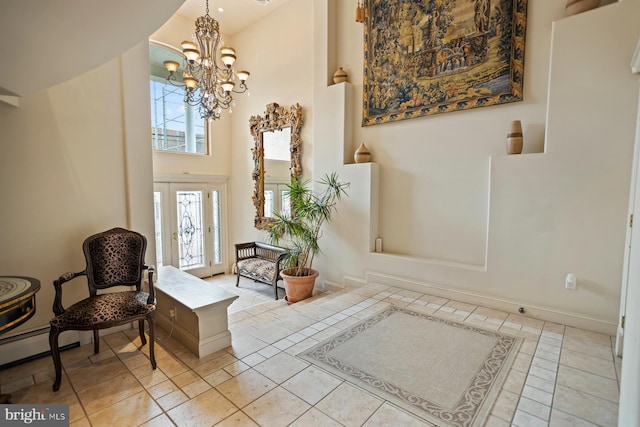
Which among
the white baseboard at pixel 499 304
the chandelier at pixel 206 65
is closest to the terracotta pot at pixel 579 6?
the white baseboard at pixel 499 304

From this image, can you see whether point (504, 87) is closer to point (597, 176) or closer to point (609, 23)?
point (609, 23)

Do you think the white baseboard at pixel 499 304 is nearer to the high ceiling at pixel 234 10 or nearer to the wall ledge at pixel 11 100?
the wall ledge at pixel 11 100

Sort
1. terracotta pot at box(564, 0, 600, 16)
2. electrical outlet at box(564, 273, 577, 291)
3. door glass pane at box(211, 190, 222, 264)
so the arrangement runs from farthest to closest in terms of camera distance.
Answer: door glass pane at box(211, 190, 222, 264) → electrical outlet at box(564, 273, 577, 291) → terracotta pot at box(564, 0, 600, 16)

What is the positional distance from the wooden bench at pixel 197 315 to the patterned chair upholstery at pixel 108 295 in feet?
0.79

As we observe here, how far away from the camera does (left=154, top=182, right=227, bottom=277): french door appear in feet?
18.6

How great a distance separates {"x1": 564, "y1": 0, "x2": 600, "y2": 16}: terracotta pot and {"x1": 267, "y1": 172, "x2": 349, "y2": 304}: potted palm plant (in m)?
2.86

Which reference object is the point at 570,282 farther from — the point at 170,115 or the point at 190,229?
the point at 170,115

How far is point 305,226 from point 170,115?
3510 mm

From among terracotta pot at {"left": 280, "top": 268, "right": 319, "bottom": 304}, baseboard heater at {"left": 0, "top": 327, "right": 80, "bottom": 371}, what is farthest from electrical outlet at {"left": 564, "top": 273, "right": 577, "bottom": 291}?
baseboard heater at {"left": 0, "top": 327, "right": 80, "bottom": 371}

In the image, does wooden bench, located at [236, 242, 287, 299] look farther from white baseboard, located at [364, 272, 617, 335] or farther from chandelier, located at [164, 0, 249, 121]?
chandelier, located at [164, 0, 249, 121]

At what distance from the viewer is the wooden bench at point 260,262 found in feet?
16.7

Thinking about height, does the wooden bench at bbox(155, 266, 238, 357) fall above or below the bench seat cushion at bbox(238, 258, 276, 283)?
above

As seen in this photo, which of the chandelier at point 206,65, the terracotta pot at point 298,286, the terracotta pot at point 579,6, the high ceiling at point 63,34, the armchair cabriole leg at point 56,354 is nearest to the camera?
the high ceiling at point 63,34


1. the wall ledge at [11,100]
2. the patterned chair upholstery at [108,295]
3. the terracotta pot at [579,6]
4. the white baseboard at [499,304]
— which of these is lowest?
the white baseboard at [499,304]
